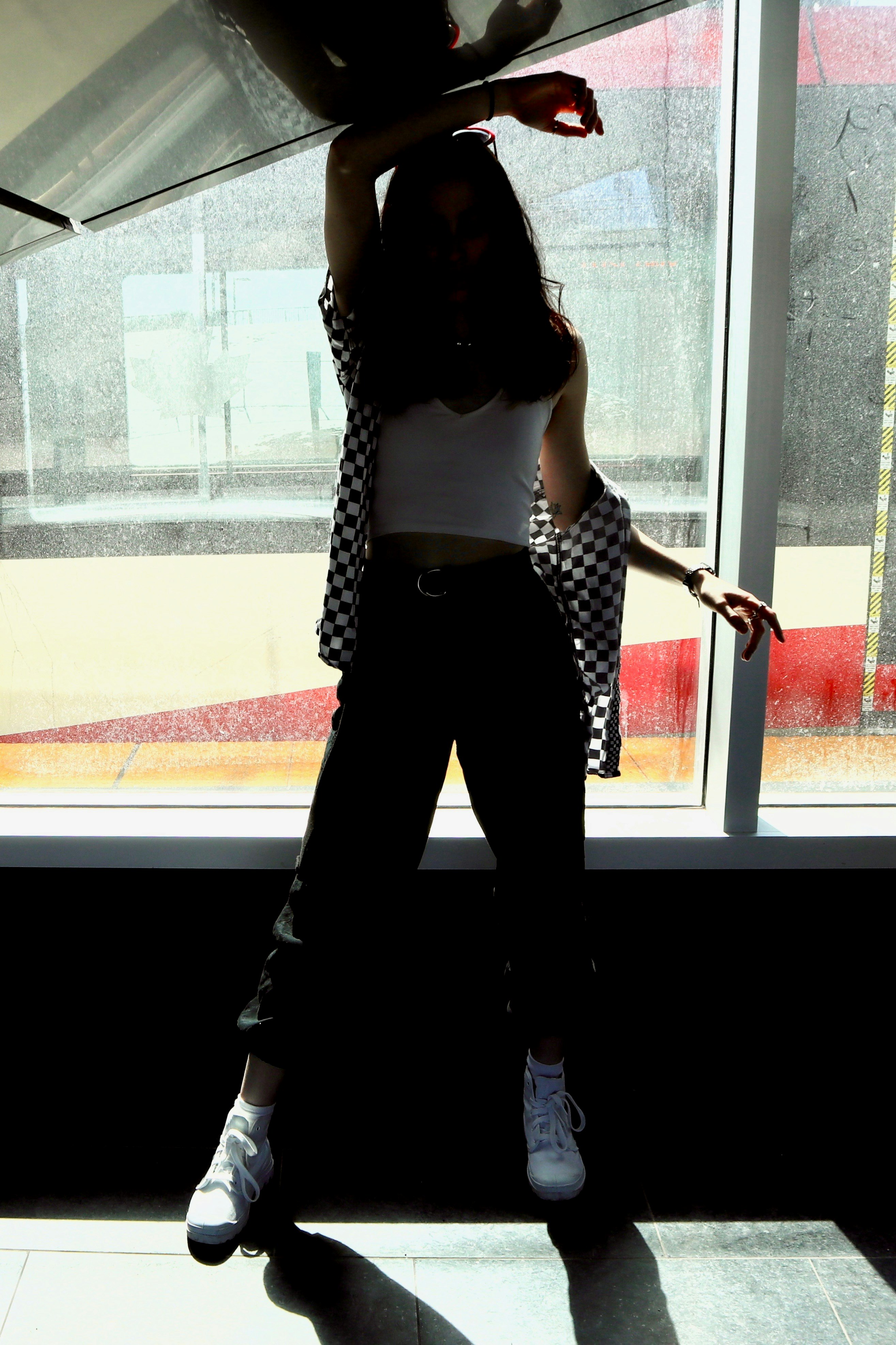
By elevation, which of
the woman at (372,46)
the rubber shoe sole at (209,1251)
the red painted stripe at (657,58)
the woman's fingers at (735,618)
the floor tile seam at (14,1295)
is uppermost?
the red painted stripe at (657,58)

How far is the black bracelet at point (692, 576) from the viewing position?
57.7 inches

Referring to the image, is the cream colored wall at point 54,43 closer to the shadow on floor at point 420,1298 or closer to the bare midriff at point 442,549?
the bare midriff at point 442,549

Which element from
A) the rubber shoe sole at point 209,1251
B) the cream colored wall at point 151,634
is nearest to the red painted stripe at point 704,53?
the cream colored wall at point 151,634

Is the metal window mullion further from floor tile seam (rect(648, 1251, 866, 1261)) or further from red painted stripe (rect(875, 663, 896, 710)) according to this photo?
floor tile seam (rect(648, 1251, 866, 1261))

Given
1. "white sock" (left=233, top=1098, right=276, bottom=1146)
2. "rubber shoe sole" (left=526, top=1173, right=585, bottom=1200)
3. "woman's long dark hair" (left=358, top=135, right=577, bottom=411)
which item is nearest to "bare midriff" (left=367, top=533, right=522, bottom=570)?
"woman's long dark hair" (left=358, top=135, right=577, bottom=411)

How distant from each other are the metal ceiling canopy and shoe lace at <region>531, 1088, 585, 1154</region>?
4.27ft

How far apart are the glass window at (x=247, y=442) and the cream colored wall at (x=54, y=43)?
738mm

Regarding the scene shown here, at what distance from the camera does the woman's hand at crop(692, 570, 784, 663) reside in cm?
136

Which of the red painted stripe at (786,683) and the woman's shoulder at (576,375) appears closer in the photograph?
the woman's shoulder at (576,375)

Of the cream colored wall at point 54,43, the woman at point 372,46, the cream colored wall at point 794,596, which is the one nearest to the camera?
the cream colored wall at point 54,43

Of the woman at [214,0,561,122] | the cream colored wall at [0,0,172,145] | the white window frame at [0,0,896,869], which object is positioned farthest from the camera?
the white window frame at [0,0,896,869]

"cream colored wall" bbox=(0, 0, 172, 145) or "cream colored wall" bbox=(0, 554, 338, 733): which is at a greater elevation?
"cream colored wall" bbox=(0, 0, 172, 145)

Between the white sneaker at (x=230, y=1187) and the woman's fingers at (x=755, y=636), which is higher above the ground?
the woman's fingers at (x=755, y=636)

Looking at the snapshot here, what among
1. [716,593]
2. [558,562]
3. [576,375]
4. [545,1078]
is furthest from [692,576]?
[545,1078]
